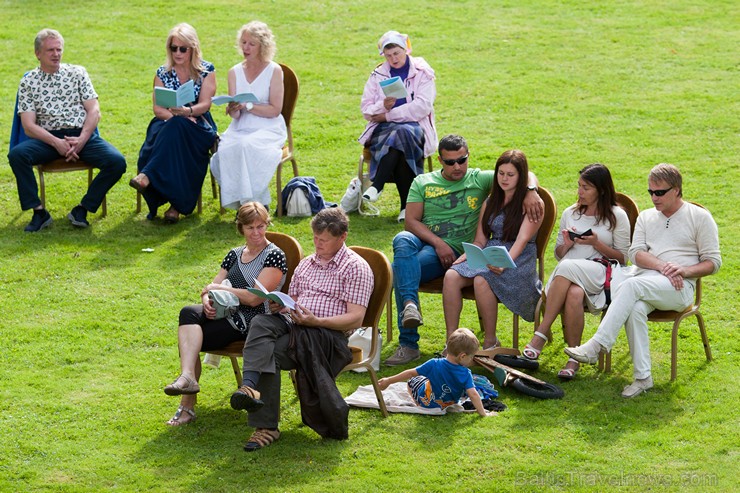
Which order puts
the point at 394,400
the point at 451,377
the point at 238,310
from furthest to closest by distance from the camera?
the point at 394,400
the point at 238,310
the point at 451,377

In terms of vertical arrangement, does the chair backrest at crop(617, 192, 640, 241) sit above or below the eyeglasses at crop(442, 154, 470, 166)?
below

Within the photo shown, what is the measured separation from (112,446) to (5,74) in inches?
385

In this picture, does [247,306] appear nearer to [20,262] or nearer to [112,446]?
[112,446]

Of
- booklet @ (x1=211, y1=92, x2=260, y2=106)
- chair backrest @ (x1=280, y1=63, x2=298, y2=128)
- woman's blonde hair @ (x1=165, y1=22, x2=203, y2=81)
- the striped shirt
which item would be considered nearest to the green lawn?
the striped shirt

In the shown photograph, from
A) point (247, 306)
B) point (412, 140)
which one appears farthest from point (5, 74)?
point (247, 306)

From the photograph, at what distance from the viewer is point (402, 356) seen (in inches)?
339

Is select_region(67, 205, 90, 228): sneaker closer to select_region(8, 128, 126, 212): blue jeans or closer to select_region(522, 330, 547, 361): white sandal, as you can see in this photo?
select_region(8, 128, 126, 212): blue jeans

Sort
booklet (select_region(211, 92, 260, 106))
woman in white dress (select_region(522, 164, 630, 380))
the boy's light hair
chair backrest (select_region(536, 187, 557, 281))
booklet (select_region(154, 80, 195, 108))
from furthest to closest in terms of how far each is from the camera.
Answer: booklet (select_region(211, 92, 260, 106))
booklet (select_region(154, 80, 195, 108))
chair backrest (select_region(536, 187, 557, 281))
woman in white dress (select_region(522, 164, 630, 380))
the boy's light hair

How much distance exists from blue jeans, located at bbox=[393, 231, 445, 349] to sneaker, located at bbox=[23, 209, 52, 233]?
13.7 ft

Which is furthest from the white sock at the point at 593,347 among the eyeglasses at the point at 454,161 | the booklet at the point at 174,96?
the booklet at the point at 174,96

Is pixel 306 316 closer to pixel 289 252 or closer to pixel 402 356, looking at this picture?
pixel 289 252

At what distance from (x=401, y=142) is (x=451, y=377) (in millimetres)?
4022

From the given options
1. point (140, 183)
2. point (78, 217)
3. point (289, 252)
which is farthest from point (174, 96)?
point (289, 252)

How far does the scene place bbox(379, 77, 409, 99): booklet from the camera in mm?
10891
